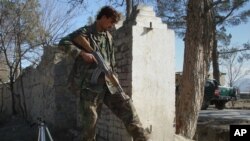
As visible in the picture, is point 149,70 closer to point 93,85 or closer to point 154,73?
point 154,73

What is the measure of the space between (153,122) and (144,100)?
0.31m

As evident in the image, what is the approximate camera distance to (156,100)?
5277 mm

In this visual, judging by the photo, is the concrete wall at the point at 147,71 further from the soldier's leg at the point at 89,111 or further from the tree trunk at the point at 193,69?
the tree trunk at the point at 193,69

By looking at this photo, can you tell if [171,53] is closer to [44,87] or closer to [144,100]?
[144,100]

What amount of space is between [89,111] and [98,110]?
0.20 m

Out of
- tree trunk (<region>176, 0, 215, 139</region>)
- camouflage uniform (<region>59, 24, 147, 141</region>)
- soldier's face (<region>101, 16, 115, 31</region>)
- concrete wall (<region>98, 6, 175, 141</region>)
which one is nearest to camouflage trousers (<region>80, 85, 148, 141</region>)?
camouflage uniform (<region>59, 24, 147, 141</region>)

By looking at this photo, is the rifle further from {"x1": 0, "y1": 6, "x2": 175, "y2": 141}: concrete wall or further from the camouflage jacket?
{"x1": 0, "y1": 6, "x2": 175, "y2": 141}: concrete wall

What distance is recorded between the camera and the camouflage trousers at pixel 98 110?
13.4 feet

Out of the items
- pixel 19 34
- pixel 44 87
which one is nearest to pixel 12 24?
pixel 19 34

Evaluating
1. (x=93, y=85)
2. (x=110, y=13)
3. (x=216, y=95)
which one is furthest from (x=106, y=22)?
(x=216, y=95)

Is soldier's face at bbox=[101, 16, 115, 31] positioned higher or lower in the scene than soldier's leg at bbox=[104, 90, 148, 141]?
higher

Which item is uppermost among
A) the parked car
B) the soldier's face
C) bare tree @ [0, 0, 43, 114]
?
bare tree @ [0, 0, 43, 114]

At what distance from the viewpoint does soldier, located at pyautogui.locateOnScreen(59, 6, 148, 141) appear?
4.10m

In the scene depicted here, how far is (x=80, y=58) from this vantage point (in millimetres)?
4180
